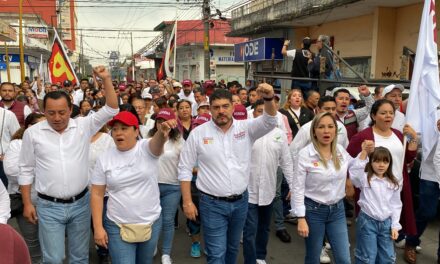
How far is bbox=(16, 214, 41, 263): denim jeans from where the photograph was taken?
3889mm

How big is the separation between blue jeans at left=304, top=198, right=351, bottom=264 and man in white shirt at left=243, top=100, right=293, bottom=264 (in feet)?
2.14

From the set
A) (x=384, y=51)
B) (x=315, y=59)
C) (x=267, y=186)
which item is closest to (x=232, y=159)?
(x=267, y=186)

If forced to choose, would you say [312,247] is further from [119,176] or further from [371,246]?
[119,176]

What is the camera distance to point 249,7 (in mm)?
23547

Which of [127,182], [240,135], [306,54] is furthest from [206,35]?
[127,182]

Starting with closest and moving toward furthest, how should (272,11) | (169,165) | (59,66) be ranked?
(169,165)
(59,66)
(272,11)

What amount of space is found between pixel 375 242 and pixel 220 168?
4.87 feet

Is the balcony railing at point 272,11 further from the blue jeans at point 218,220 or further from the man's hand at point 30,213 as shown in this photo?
the man's hand at point 30,213

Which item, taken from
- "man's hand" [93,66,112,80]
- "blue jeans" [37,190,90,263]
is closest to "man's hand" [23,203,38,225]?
"blue jeans" [37,190,90,263]

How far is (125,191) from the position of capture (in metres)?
3.27

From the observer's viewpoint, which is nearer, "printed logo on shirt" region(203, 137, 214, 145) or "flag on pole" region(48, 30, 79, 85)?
"printed logo on shirt" region(203, 137, 214, 145)

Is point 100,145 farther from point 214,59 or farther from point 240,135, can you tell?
point 214,59

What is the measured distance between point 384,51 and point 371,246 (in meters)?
12.2

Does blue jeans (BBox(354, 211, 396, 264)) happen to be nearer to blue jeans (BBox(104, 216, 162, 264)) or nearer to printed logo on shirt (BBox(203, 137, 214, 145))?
printed logo on shirt (BBox(203, 137, 214, 145))
